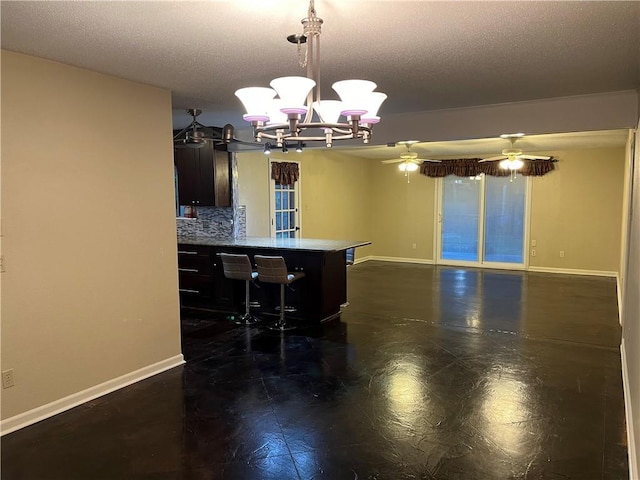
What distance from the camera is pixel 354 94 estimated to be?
2113 mm

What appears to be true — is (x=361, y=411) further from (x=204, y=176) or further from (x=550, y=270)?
(x=550, y=270)

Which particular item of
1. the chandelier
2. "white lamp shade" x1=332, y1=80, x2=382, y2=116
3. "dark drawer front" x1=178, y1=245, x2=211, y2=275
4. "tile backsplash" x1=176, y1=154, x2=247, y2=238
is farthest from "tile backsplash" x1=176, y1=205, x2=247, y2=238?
"white lamp shade" x1=332, y1=80, x2=382, y2=116

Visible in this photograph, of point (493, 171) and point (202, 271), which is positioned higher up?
point (493, 171)

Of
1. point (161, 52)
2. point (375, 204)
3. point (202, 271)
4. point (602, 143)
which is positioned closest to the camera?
point (161, 52)

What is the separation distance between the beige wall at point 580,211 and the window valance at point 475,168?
0.59 feet

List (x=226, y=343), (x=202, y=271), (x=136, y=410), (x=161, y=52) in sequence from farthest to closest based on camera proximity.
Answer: (x=202, y=271) → (x=226, y=343) → (x=136, y=410) → (x=161, y=52)

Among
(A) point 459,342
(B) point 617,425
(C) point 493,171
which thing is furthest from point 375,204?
A: (B) point 617,425

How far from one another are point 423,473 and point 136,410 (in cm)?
194

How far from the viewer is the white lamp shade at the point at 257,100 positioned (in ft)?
7.27

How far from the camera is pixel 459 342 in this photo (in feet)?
15.5

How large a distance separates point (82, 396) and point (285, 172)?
16.7ft

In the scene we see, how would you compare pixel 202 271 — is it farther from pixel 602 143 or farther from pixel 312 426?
pixel 602 143

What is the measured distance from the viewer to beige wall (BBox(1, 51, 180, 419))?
299 centimetres

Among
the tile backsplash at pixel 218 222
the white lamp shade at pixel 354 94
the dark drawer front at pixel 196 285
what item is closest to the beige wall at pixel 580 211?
the tile backsplash at pixel 218 222
